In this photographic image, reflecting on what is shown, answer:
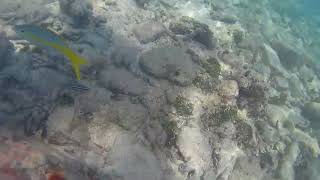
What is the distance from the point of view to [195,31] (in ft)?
22.9

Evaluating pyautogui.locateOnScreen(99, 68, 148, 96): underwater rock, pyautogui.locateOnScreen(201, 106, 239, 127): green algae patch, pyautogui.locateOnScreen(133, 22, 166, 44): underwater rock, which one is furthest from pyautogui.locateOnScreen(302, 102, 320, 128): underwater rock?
pyautogui.locateOnScreen(99, 68, 148, 96): underwater rock

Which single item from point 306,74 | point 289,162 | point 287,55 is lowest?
point 306,74

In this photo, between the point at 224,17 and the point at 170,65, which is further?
the point at 224,17

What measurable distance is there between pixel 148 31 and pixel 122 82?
2.05 meters

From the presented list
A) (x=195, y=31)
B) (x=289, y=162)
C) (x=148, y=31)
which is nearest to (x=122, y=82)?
(x=148, y=31)

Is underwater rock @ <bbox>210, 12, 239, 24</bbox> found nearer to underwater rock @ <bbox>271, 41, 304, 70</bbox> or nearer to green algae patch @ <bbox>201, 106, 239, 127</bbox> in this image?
underwater rock @ <bbox>271, 41, 304, 70</bbox>

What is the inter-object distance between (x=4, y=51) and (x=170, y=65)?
2258mm

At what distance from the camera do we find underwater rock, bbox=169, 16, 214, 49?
6789 mm

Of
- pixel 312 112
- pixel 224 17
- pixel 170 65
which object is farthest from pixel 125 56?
pixel 224 17

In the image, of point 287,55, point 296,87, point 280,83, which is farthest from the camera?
point 287,55

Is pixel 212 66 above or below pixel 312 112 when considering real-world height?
above

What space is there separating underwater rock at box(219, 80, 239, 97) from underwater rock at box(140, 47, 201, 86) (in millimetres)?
452

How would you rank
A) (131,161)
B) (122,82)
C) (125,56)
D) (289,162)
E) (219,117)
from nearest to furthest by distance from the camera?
(131,161) → (122,82) → (219,117) → (125,56) → (289,162)

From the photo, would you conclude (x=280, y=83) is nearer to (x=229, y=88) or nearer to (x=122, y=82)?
(x=229, y=88)
